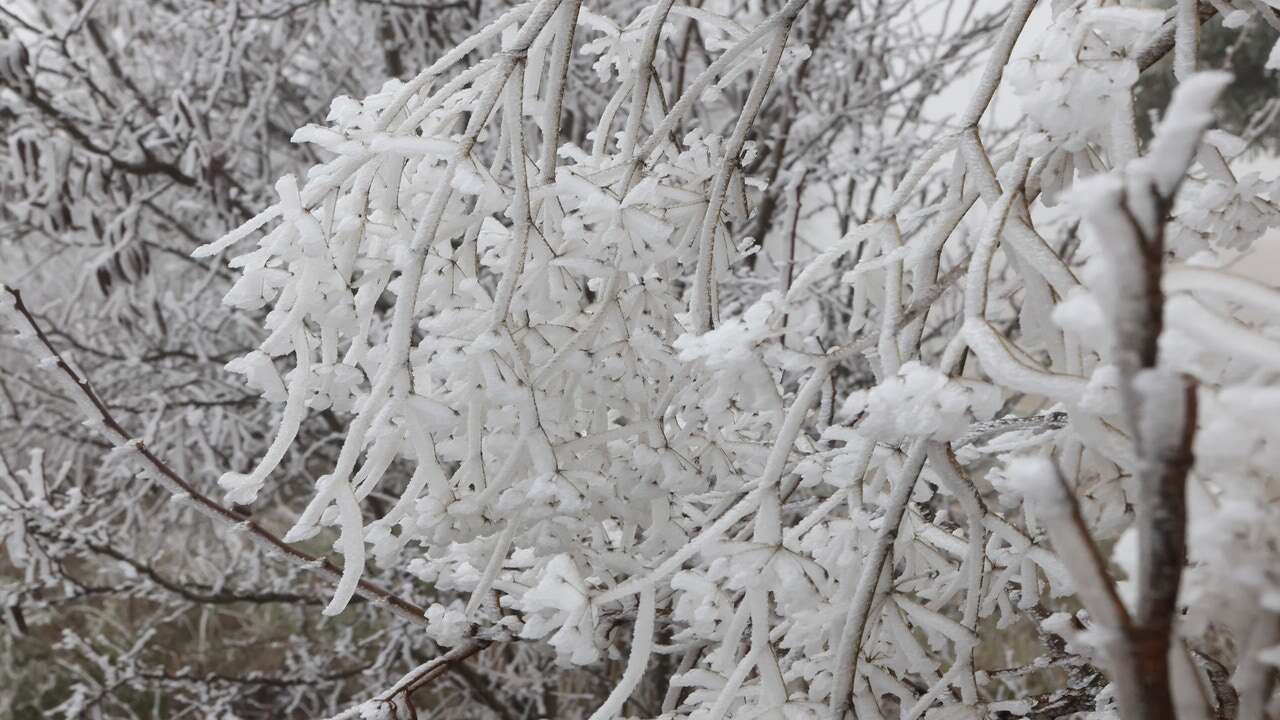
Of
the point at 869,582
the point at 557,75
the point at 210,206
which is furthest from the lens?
the point at 210,206

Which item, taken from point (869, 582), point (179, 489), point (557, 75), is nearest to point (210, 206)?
point (179, 489)

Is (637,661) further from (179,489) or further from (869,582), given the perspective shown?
(179,489)

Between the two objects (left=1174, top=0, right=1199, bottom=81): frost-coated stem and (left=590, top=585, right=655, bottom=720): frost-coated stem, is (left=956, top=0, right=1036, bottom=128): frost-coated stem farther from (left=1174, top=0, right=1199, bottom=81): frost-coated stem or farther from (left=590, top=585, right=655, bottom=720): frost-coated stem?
(left=590, top=585, right=655, bottom=720): frost-coated stem

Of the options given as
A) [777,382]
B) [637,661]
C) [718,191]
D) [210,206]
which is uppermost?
[210,206]

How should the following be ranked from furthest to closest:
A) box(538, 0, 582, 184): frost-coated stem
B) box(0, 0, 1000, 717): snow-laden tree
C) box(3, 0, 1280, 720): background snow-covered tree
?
box(0, 0, 1000, 717): snow-laden tree, box(538, 0, 582, 184): frost-coated stem, box(3, 0, 1280, 720): background snow-covered tree

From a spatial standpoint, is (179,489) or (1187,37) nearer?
(1187,37)

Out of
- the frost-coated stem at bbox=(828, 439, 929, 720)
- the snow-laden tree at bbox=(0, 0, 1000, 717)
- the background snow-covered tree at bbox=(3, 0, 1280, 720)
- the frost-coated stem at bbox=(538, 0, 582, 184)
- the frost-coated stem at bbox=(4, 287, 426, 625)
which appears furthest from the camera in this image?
the snow-laden tree at bbox=(0, 0, 1000, 717)

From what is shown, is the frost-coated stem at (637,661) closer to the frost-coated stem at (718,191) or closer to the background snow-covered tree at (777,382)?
the background snow-covered tree at (777,382)

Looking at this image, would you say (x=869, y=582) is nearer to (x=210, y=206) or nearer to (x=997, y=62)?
(x=997, y=62)

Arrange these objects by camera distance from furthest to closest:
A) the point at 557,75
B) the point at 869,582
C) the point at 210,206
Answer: the point at 210,206 < the point at 557,75 < the point at 869,582

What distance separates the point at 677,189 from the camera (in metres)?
0.66

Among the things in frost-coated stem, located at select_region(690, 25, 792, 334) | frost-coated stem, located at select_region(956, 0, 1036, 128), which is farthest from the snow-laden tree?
frost-coated stem, located at select_region(956, 0, 1036, 128)

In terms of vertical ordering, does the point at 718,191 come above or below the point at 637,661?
above

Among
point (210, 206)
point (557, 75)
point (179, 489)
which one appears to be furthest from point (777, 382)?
point (210, 206)
